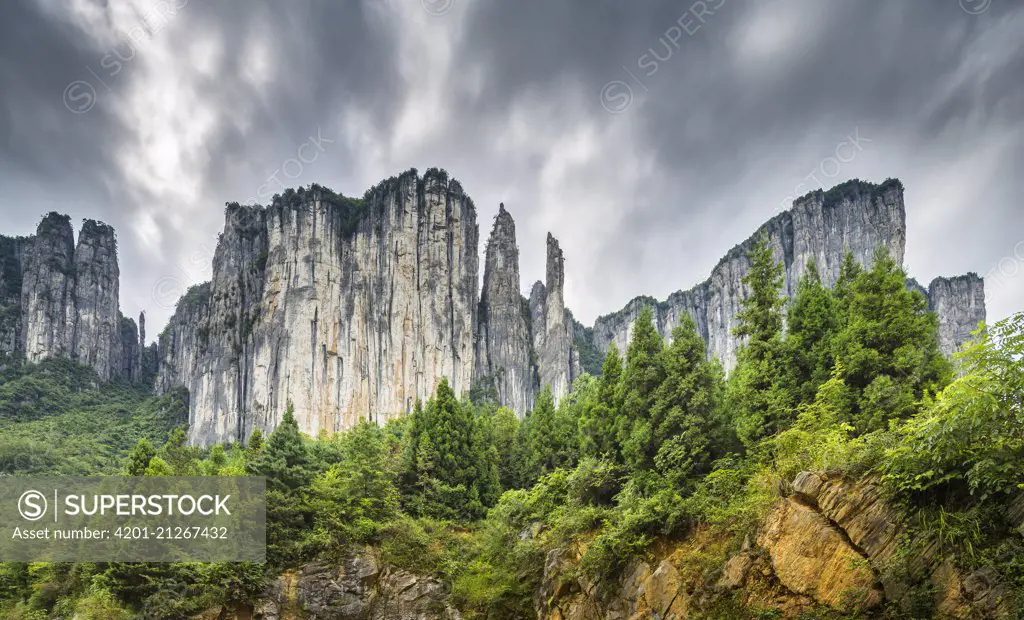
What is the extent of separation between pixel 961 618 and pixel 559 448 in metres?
22.4

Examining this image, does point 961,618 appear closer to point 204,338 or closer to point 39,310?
point 204,338

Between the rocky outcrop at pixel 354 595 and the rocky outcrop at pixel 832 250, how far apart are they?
211 ft

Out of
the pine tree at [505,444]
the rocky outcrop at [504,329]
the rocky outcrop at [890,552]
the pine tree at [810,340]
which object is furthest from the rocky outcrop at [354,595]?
the rocky outcrop at [504,329]

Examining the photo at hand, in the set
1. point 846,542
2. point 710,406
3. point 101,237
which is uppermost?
point 101,237

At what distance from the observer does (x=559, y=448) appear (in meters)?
29.4

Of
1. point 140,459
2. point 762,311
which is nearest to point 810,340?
point 762,311

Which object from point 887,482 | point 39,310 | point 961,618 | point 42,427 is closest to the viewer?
point 961,618

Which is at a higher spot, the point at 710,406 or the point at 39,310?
the point at 39,310

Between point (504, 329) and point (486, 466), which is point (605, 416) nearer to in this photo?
point (486, 466)

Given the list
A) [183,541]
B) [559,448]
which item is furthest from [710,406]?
[183,541]

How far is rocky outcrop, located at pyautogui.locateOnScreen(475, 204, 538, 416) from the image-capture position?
85.9m

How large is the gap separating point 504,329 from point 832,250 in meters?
53.1

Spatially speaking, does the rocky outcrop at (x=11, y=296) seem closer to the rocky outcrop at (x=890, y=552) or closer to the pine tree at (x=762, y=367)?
the pine tree at (x=762, y=367)

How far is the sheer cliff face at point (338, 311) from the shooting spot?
72938 mm
